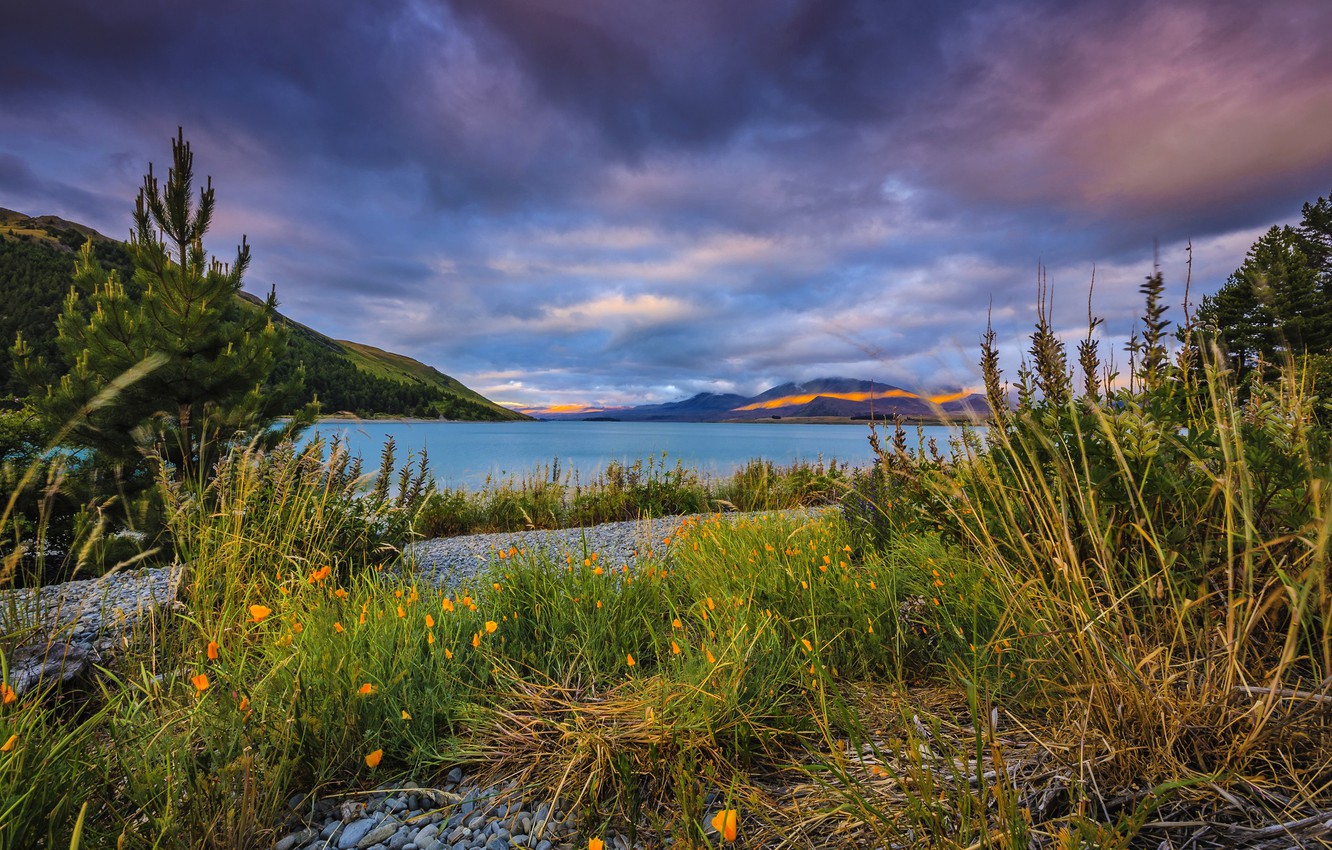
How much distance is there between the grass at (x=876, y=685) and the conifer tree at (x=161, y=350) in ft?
11.9

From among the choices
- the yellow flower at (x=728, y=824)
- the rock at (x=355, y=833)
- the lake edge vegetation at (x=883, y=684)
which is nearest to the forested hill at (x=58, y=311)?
the lake edge vegetation at (x=883, y=684)

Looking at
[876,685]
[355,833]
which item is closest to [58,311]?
[355,833]

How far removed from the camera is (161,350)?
225 inches

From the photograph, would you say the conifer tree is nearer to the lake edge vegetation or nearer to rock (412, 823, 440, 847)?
the lake edge vegetation

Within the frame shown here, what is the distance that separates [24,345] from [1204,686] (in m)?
9.35

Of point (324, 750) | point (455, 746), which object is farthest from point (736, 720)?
point (324, 750)

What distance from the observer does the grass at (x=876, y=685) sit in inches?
55.1

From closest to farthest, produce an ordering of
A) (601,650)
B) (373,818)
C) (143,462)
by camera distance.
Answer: (373,818)
(601,650)
(143,462)

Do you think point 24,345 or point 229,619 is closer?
point 229,619

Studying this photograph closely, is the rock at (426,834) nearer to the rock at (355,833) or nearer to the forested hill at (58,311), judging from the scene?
the rock at (355,833)

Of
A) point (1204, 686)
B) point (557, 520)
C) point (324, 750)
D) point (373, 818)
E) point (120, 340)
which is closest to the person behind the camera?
point (1204, 686)

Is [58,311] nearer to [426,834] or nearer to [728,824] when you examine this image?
[426,834]

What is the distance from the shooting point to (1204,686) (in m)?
1.48

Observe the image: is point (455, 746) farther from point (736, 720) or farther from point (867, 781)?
point (867, 781)
